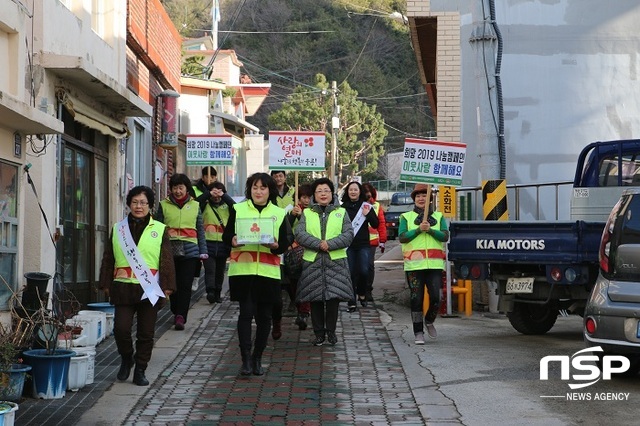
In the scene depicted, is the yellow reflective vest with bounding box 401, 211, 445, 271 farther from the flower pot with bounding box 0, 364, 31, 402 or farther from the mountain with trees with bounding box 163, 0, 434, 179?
the mountain with trees with bounding box 163, 0, 434, 179

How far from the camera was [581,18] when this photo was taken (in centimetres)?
1888

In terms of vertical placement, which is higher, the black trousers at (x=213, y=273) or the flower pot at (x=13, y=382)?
the black trousers at (x=213, y=273)

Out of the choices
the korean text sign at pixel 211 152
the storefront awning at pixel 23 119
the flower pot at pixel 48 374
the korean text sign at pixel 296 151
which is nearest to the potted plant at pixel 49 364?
the flower pot at pixel 48 374

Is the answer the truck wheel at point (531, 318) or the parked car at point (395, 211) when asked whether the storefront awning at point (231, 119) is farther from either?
the truck wheel at point (531, 318)

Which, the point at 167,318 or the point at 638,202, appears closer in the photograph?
the point at 638,202

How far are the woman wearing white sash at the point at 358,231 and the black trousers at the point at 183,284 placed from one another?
2721 millimetres

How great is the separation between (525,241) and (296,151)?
6265 mm

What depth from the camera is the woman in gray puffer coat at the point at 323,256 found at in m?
11.4

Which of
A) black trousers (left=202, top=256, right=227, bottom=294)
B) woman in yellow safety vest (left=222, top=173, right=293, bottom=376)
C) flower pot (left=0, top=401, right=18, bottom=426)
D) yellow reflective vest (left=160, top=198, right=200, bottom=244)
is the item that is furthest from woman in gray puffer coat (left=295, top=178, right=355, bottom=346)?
flower pot (left=0, top=401, right=18, bottom=426)

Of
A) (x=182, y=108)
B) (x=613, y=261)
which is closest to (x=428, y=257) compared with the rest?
(x=613, y=261)

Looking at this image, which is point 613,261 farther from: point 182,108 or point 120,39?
point 182,108

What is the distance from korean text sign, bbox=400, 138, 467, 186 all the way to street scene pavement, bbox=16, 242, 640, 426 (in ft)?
6.15

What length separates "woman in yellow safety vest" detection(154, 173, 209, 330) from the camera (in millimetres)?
12906

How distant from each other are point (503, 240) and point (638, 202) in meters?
2.95
